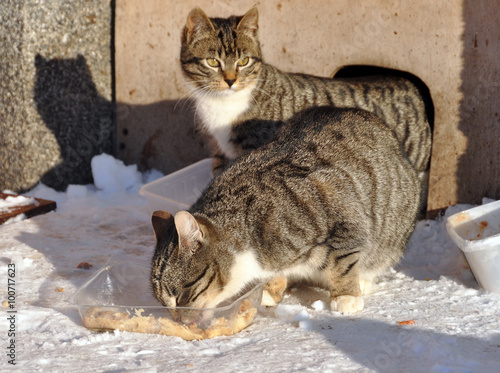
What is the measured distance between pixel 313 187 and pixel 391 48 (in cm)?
182

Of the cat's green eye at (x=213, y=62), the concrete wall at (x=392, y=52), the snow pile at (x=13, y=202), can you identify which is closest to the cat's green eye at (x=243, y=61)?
the cat's green eye at (x=213, y=62)

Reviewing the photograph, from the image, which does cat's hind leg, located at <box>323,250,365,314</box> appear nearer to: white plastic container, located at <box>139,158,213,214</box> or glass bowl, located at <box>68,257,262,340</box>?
glass bowl, located at <box>68,257,262,340</box>

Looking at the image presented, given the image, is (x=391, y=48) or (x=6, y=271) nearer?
(x=6, y=271)

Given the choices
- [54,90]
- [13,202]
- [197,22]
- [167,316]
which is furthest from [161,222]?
[54,90]

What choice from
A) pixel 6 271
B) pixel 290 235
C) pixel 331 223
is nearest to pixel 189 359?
pixel 290 235

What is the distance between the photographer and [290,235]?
326 centimetres

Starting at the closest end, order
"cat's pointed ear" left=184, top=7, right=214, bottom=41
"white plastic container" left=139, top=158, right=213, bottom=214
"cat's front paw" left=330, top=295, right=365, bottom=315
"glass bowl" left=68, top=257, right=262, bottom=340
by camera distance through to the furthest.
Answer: "glass bowl" left=68, top=257, right=262, bottom=340 < "cat's front paw" left=330, top=295, right=365, bottom=315 < "cat's pointed ear" left=184, top=7, right=214, bottom=41 < "white plastic container" left=139, top=158, right=213, bottom=214

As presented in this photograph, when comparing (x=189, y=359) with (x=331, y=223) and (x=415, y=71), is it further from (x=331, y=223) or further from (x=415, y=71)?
(x=415, y=71)

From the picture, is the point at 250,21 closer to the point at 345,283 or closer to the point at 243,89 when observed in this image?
the point at 243,89

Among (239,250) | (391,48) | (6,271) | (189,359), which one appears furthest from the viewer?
(391,48)

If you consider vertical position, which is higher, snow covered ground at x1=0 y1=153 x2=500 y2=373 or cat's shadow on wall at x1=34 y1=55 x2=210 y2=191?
cat's shadow on wall at x1=34 y1=55 x2=210 y2=191

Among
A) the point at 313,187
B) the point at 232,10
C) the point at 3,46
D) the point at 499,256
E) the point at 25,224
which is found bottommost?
the point at 25,224

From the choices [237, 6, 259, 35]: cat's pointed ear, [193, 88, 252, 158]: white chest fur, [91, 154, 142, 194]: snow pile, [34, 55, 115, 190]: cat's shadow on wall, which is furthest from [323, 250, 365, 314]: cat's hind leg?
[34, 55, 115, 190]: cat's shadow on wall

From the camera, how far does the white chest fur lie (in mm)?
4418
